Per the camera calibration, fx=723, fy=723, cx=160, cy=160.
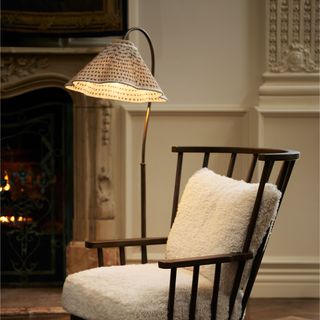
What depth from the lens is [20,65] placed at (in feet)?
14.0

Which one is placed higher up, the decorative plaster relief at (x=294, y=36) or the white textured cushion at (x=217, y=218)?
the decorative plaster relief at (x=294, y=36)

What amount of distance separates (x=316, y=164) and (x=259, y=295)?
84 cm

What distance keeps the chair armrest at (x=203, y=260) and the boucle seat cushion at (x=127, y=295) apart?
6.0 inches

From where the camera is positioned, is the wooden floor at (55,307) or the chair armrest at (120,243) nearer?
the chair armrest at (120,243)

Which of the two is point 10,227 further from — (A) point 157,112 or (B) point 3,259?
(A) point 157,112

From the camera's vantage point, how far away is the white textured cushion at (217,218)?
251 cm

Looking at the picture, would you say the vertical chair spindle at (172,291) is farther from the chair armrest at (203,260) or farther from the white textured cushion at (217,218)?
the white textured cushion at (217,218)

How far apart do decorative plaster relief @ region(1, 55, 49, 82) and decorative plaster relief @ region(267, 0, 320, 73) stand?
4.40 feet

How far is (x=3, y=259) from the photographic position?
4496mm

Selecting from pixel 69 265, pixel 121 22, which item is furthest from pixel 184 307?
pixel 121 22

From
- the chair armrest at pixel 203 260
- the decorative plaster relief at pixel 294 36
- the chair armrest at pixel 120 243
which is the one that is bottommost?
the chair armrest at pixel 120 243

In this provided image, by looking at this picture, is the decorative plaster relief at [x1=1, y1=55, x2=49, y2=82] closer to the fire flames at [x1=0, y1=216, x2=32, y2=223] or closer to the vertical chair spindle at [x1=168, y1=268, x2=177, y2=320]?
the fire flames at [x1=0, y1=216, x2=32, y2=223]

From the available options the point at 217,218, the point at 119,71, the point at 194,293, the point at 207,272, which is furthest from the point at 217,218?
the point at 119,71

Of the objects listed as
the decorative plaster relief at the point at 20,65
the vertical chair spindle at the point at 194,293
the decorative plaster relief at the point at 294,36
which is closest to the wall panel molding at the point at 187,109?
the decorative plaster relief at the point at 294,36
